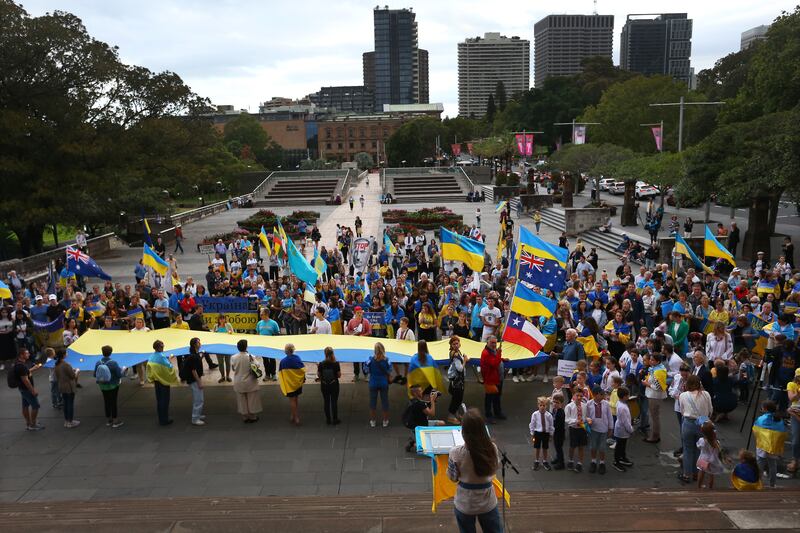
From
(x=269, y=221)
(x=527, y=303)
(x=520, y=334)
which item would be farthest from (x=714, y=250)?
(x=269, y=221)

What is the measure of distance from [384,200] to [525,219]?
19.2 meters

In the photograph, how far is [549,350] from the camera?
1259cm

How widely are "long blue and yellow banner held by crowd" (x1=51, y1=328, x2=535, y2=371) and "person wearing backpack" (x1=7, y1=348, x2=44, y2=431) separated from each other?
3.05 feet

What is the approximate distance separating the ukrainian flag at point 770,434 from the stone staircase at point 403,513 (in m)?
0.83

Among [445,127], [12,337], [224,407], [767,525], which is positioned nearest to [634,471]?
[767,525]

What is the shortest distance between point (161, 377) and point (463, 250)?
9.05m

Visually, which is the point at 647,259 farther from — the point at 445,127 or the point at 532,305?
the point at 445,127

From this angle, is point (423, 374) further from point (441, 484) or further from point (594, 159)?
point (594, 159)

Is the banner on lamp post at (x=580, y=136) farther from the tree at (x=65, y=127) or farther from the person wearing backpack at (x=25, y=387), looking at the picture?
the person wearing backpack at (x=25, y=387)

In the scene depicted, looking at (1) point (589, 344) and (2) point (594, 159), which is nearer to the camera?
(1) point (589, 344)

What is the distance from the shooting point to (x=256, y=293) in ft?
54.4

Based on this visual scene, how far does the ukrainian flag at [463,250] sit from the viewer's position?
57.0ft

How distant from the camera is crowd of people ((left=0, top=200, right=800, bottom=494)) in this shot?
29.7ft

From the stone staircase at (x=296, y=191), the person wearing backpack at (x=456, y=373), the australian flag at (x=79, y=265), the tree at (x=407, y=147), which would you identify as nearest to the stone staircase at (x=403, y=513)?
the person wearing backpack at (x=456, y=373)
